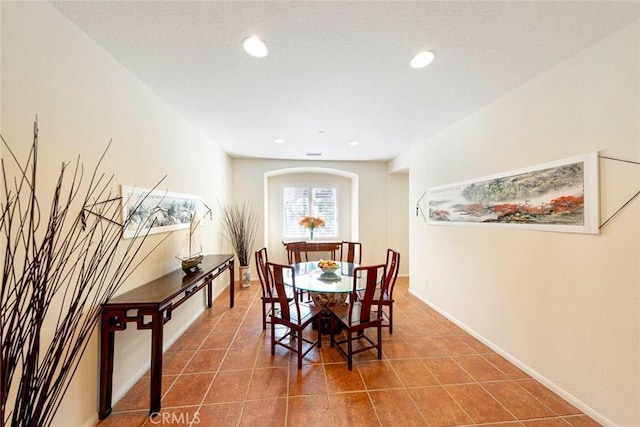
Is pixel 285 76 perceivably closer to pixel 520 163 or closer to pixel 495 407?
pixel 520 163

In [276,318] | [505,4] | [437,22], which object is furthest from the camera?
[276,318]

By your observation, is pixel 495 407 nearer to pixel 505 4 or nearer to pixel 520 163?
pixel 520 163

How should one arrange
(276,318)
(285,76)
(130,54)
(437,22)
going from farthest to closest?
(276,318) < (285,76) < (130,54) < (437,22)

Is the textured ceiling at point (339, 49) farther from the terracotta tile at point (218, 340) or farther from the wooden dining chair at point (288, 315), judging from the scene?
the terracotta tile at point (218, 340)

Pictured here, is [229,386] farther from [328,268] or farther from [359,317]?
[328,268]

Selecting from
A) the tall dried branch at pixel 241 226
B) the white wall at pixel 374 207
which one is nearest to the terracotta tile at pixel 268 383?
the tall dried branch at pixel 241 226

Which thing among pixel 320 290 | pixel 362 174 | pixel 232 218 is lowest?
pixel 320 290

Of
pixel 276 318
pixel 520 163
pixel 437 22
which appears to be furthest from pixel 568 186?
Answer: pixel 276 318

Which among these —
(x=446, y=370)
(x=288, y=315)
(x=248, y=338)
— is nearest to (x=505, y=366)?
(x=446, y=370)

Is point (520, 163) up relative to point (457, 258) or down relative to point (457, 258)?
up

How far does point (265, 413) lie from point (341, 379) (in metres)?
0.67

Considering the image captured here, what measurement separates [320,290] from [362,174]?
3.58 metres

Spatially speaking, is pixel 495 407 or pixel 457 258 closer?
pixel 495 407

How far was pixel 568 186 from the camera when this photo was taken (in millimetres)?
1854
